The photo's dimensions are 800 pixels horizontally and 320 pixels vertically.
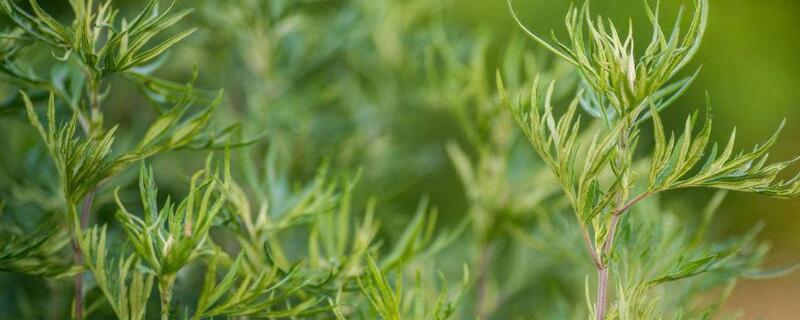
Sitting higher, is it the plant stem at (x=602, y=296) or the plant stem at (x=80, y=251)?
the plant stem at (x=80, y=251)

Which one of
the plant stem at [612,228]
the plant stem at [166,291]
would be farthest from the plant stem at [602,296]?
the plant stem at [166,291]

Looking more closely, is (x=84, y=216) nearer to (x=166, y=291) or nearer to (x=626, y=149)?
(x=166, y=291)

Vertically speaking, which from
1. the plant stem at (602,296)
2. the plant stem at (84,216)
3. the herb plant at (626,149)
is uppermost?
the plant stem at (84,216)

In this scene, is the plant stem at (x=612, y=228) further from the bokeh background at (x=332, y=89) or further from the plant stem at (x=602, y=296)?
the bokeh background at (x=332, y=89)

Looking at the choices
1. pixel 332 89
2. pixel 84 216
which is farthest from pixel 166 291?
pixel 332 89

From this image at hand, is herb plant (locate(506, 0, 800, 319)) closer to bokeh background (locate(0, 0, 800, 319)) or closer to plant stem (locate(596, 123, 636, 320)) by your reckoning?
plant stem (locate(596, 123, 636, 320))

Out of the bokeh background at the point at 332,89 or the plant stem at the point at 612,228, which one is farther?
the bokeh background at the point at 332,89

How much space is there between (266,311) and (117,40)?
0.32ft

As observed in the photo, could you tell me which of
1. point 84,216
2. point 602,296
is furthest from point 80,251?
point 602,296

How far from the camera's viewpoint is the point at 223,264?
0.32 meters

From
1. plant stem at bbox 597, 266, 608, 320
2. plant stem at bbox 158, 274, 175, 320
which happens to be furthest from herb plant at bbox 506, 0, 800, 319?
plant stem at bbox 158, 274, 175, 320

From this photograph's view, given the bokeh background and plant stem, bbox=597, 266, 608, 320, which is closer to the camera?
plant stem, bbox=597, 266, 608, 320

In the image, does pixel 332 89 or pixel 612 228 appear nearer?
pixel 612 228

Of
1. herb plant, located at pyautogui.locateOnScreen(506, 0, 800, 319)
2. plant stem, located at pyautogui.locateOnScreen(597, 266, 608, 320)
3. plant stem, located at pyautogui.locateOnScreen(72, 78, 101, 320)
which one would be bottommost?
plant stem, located at pyautogui.locateOnScreen(597, 266, 608, 320)
